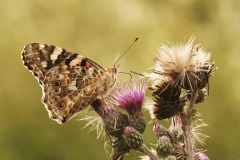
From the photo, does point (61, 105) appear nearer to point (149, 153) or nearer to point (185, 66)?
point (149, 153)

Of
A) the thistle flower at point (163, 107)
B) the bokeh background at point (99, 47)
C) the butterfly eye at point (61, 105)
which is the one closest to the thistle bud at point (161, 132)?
the thistle flower at point (163, 107)

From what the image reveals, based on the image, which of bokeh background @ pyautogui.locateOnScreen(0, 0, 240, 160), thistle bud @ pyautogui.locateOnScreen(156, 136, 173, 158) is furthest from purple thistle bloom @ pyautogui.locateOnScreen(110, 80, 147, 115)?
bokeh background @ pyautogui.locateOnScreen(0, 0, 240, 160)

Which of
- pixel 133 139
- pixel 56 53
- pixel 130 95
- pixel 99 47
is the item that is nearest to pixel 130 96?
pixel 130 95

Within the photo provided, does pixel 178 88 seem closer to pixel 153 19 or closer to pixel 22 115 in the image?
pixel 22 115

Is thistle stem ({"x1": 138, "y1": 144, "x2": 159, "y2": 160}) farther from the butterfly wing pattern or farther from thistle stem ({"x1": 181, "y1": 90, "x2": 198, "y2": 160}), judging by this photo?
the butterfly wing pattern

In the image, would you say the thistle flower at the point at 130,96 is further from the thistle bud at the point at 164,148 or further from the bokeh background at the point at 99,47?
the bokeh background at the point at 99,47
